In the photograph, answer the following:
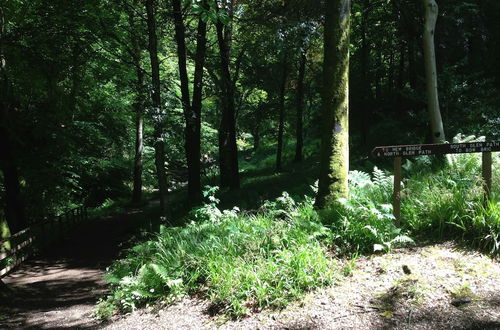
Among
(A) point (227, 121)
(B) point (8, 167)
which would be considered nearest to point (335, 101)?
(B) point (8, 167)

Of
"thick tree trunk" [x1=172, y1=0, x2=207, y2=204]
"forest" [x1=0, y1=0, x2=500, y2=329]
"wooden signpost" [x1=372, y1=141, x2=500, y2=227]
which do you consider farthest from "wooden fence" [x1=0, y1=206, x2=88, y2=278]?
"wooden signpost" [x1=372, y1=141, x2=500, y2=227]

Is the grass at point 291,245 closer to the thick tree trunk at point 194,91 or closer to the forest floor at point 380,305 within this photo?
the forest floor at point 380,305

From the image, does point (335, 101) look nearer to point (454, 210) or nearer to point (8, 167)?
point (454, 210)

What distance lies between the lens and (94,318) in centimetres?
526

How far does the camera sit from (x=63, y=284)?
8.54m

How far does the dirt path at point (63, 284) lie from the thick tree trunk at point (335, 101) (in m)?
3.92

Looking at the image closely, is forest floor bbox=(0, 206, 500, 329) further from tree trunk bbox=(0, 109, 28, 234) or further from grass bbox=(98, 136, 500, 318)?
tree trunk bbox=(0, 109, 28, 234)

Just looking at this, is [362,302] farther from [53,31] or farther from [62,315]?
[53,31]

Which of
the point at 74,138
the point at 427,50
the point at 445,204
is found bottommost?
the point at 445,204

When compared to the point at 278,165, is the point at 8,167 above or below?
above

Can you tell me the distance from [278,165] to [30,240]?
43.4ft

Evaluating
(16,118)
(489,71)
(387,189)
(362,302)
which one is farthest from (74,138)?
(489,71)

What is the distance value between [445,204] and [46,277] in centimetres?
894

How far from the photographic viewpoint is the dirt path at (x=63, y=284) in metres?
5.88
